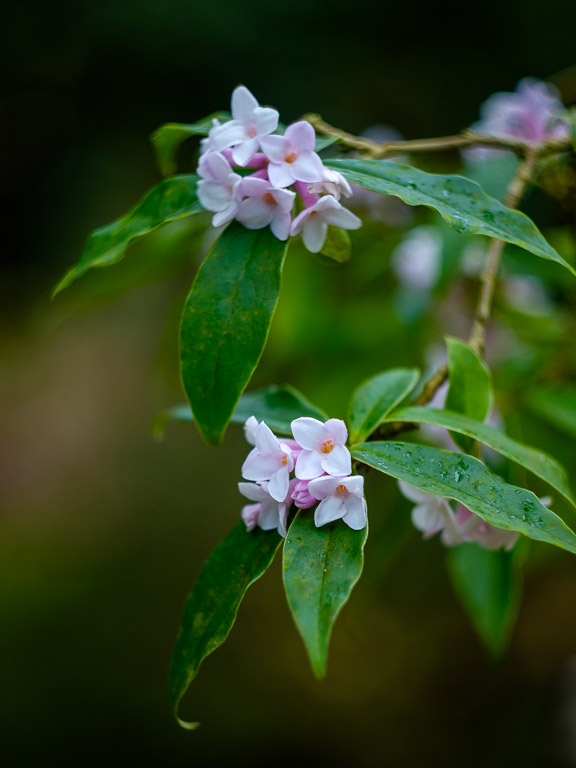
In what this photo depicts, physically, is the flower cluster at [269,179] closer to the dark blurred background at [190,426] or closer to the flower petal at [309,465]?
the flower petal at [309,465]

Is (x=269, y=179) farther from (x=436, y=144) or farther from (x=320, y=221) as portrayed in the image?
(x=436, y=144)

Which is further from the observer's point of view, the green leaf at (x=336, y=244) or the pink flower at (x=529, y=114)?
the pink flower at (x=529, y=114)

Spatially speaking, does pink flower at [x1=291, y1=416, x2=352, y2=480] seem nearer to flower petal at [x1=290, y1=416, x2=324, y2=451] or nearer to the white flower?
flower petal at [x1=290, y1=416, x2=324, y2=451]

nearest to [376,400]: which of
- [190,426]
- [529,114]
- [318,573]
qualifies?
[318,573]

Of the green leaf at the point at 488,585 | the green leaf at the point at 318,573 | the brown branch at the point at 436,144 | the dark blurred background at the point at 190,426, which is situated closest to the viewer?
the green leaf at the point at 318,573

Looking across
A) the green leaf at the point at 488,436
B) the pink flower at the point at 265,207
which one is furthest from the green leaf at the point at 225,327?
the green leaf at the point at 488,436

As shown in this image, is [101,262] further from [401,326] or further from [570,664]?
[570,664]

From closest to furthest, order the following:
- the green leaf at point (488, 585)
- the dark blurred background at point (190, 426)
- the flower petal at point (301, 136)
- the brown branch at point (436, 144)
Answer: the flower petal at point (301, 136) < the brown branch at point (436, 144) < the green leaf at point (488, 585) < the dark blurred background at point (190, 426)

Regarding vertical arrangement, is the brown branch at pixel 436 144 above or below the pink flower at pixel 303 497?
above
